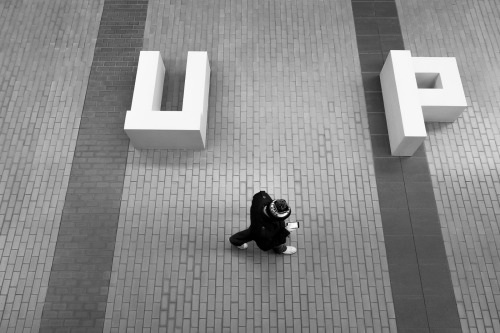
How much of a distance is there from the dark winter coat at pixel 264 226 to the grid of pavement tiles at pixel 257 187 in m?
0.85

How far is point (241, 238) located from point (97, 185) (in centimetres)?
234

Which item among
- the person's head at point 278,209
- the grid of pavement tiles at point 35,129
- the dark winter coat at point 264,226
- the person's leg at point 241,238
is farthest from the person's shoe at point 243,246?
the grid of pavement tiles at point 35,129

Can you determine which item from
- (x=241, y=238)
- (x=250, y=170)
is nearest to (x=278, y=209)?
(x=241, y=238)

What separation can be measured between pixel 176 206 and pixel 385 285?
2.99 meters

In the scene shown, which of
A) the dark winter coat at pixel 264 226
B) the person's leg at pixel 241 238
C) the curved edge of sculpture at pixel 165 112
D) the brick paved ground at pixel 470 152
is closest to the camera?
the dark winter coat at pixel 264 226

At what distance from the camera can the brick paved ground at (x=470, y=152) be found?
16.2 ft

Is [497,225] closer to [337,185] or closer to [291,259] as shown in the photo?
[337,185]

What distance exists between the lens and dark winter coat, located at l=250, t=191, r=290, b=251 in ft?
13.4

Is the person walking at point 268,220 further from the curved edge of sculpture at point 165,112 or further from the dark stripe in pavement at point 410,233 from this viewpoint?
the dark stripe in pavement at point 410,233

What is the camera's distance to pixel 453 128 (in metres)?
5.89

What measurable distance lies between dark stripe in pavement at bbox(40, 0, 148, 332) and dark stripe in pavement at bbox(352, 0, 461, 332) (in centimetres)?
378

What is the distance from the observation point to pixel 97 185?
18.1 ft

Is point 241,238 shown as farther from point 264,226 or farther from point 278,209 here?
point 278,209

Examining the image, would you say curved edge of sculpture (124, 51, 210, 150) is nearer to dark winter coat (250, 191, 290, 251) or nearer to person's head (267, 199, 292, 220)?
dark winter coat (250, 191, 290, 251)
